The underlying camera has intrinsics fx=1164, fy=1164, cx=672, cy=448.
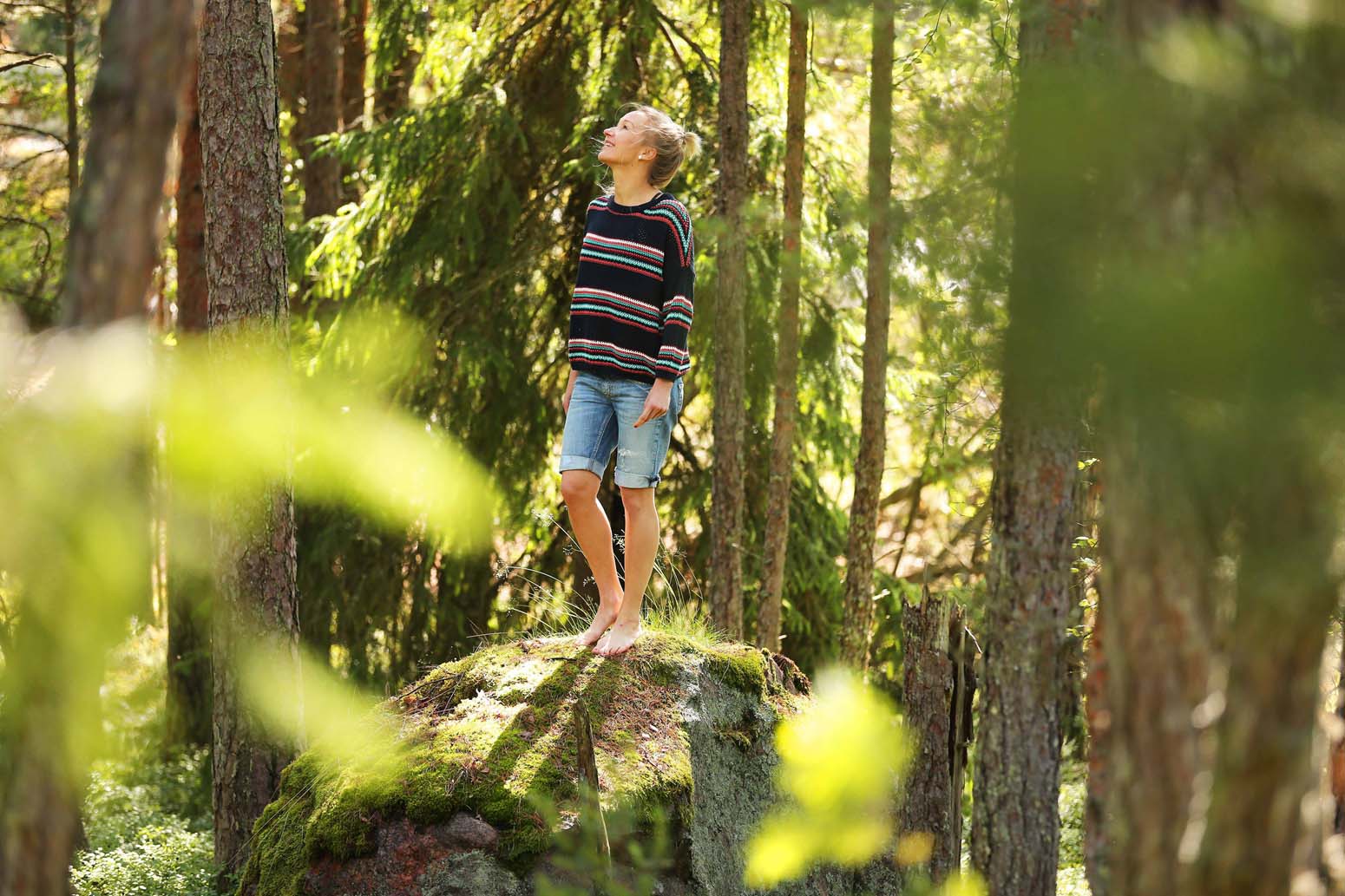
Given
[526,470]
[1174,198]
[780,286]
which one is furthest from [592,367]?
[526,470]

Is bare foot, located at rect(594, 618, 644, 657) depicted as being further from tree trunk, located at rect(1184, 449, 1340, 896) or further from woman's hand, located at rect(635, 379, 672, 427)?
tree trunk, located at rect(1184, 449, 1340, 896)

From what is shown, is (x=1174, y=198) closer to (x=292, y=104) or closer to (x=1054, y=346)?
(x=1054, y=346)

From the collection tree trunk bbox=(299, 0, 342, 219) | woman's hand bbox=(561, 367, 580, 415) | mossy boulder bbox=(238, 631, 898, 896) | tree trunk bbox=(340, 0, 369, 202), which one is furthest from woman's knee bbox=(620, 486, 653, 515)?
tree trunk bbox=(340, 0, 369, 202)

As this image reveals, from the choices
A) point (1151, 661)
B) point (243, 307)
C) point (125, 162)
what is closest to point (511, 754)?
point (1151, 661)

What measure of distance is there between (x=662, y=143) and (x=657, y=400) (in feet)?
3.51

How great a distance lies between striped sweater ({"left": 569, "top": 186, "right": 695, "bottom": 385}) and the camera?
185 inches

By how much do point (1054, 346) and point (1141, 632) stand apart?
639 mm

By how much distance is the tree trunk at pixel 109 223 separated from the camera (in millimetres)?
1994

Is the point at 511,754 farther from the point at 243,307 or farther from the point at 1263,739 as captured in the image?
the point at 243,307

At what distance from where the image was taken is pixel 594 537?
16.0 feet

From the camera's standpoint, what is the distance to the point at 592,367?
475 cm

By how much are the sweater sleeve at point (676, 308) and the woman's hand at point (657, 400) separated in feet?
0.11

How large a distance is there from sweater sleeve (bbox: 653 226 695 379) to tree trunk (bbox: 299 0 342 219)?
7.46 meters

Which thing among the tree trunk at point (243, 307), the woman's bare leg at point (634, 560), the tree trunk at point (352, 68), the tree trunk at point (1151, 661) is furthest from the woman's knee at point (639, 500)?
the tree trunk at point (352, 68)
